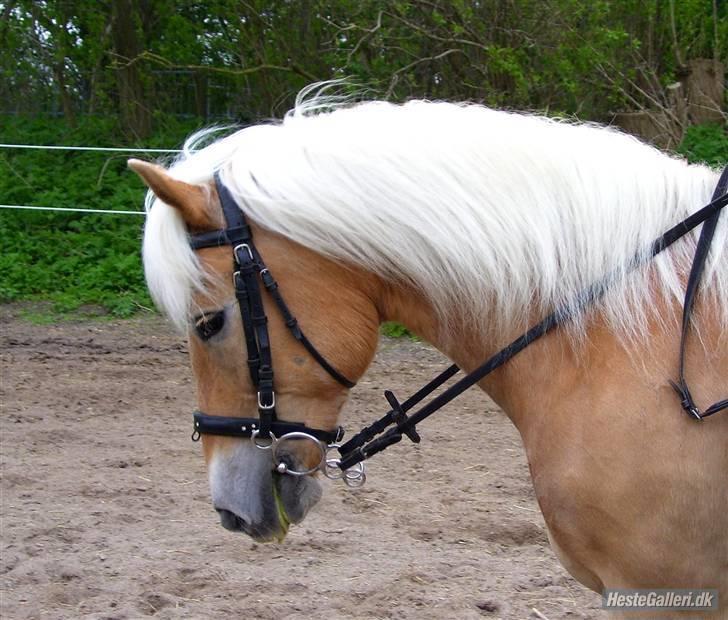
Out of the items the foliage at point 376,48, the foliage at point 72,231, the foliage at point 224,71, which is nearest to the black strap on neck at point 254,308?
the foliage at point 376,48

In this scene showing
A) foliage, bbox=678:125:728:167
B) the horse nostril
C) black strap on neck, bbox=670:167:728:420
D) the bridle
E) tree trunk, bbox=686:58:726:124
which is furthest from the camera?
tree trunk, bbox=686:58:726:124

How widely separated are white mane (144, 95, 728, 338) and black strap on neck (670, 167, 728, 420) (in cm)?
5

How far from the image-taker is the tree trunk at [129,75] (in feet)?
35.7

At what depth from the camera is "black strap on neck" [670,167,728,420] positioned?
183 centimetres

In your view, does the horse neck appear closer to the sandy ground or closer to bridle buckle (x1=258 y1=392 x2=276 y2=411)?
bridle buckle (x1=258 y1=392 x2=276 y2=411)

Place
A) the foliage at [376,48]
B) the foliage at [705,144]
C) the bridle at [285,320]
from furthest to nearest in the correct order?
the foliage at [376,48] < the foliage at [705,144] < the bridle at [285,320]

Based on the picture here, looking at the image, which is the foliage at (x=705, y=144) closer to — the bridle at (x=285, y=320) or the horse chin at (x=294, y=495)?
the bridle at (x=285, y=320)

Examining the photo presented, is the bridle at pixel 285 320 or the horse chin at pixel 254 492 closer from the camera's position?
the bridle at pixel 285 320

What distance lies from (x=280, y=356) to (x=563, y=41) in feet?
23.8

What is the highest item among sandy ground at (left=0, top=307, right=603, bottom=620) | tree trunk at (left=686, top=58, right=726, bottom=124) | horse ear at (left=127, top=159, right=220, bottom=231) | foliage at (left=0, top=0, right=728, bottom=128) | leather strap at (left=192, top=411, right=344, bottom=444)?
foliage at (left=0, top=0, right=728, bottom=128)

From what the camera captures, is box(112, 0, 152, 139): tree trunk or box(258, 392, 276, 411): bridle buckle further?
box(112, 0, 152, 139): tree trunk

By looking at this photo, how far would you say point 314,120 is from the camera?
2.23 metres

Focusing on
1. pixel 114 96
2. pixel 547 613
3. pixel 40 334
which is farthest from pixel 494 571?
pixel 114 96

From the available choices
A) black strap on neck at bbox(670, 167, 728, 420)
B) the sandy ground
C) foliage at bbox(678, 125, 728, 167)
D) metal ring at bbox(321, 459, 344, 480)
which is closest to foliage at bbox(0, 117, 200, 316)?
the sandy ground
